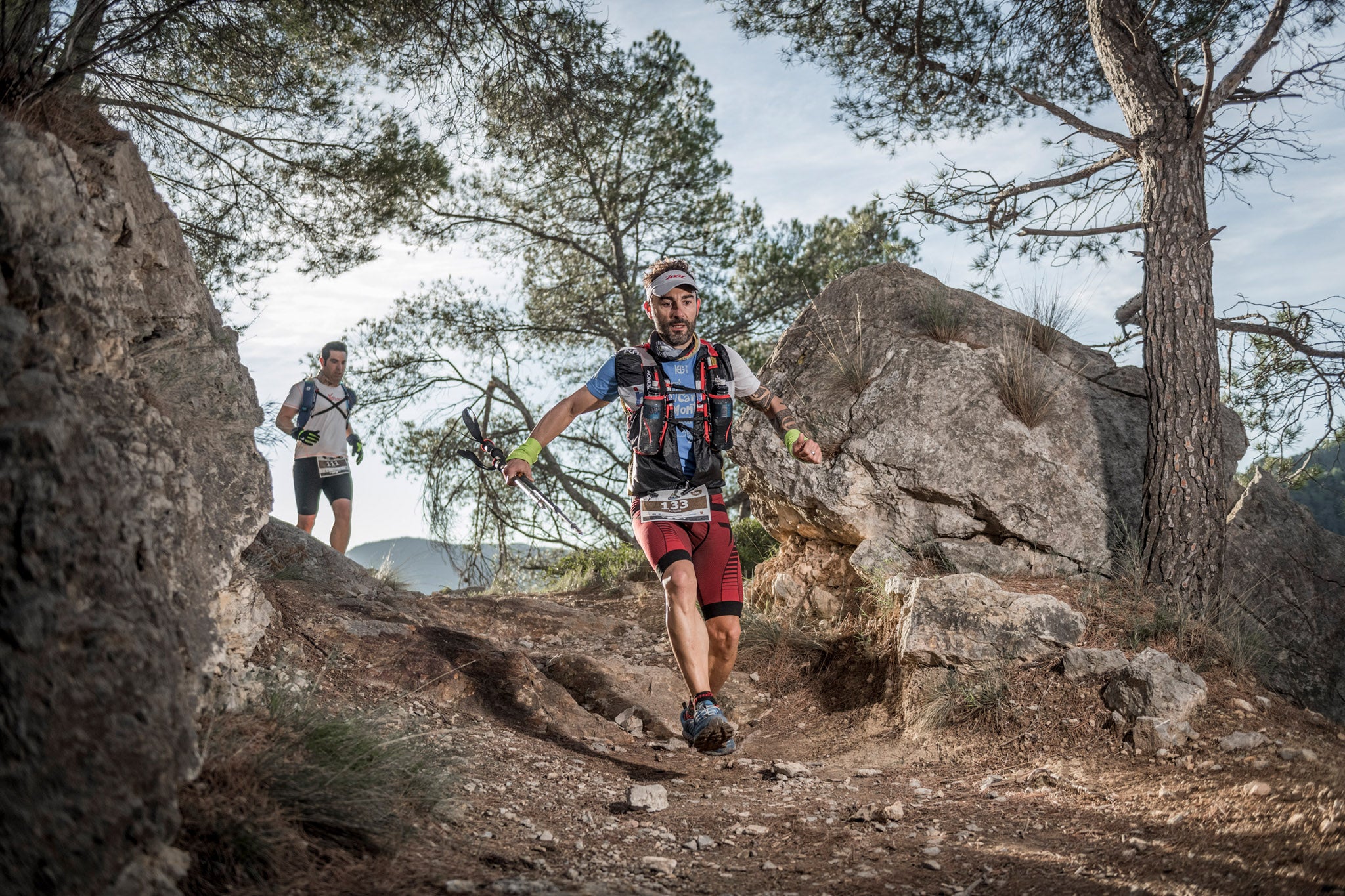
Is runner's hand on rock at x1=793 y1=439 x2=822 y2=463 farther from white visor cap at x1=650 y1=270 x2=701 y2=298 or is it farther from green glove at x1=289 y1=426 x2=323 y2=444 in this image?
green glove at x1=289 y1=426 x2=323 y2=444

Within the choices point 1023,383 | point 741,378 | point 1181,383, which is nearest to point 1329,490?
point 1181,383

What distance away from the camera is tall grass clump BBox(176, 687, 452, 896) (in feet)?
8.55

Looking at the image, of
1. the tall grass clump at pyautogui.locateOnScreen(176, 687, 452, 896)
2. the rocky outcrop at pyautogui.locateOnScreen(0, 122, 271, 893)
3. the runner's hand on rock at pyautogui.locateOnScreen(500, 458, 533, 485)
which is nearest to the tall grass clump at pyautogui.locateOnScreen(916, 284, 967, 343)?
the runner's hand on rock at pyautogui.locateOnScreen(500, 458, 533, 485)

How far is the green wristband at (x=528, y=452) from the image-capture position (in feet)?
15.4

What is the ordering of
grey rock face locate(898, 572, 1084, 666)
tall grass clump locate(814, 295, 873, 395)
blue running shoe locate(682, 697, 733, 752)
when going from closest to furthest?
blue running shoe locate(682, 697, 733, 752), grey rock face locate(898, 572, 1084, 666), tall grass clump locate(814, 295, 873, 395)

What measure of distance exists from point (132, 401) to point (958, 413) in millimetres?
5410

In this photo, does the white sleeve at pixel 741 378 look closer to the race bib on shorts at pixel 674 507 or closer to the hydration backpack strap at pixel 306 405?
the race bib on shorts at pixel 674 507

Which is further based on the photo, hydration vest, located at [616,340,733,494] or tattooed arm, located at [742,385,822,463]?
tattooed arm, located at [742,385,822,463]

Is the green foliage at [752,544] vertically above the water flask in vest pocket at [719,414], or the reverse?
the water flask in vest pocket at [719,414]

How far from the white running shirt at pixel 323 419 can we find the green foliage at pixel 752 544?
4132 millimetres

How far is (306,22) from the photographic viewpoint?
7.16m

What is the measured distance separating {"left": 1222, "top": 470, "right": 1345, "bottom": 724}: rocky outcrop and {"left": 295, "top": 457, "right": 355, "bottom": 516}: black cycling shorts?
751 centimetres

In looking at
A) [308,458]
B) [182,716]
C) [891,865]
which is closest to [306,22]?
[308,458]

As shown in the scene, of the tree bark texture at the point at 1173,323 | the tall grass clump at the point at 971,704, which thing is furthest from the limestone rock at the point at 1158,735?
the tree bark texture at the point at 1173,323
